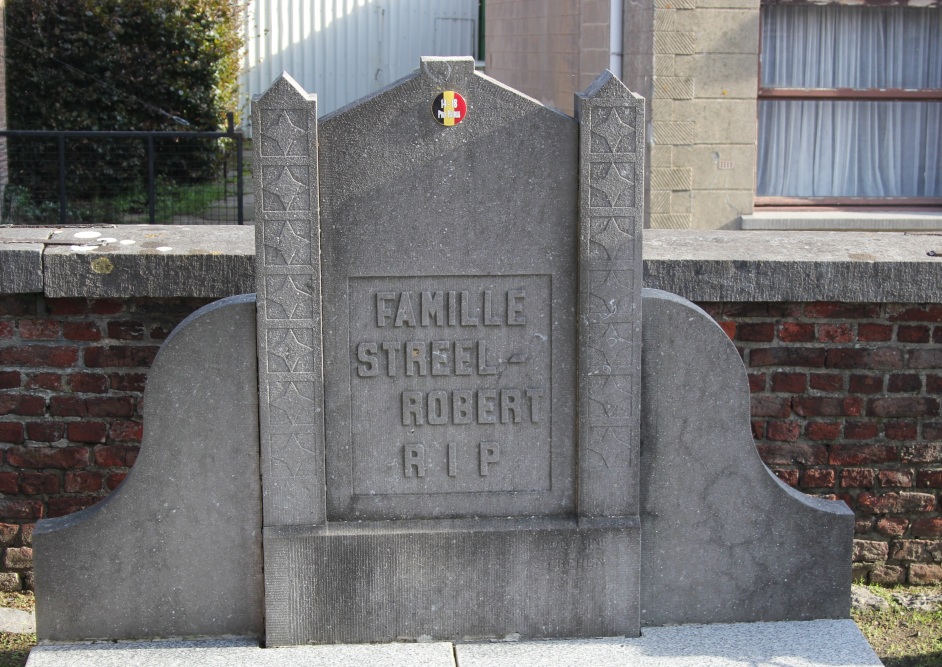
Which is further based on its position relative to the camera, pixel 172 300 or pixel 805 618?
pixel 172 300

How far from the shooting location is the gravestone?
3.45 m

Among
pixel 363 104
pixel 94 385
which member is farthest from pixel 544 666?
pixel 94 385

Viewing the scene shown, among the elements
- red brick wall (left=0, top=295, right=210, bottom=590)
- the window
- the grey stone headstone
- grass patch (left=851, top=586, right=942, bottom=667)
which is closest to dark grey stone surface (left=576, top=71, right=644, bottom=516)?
the grey stone headstone

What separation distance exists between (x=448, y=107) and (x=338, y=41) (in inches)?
465

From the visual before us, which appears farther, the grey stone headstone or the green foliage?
the green foliage

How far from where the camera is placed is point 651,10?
8.86m

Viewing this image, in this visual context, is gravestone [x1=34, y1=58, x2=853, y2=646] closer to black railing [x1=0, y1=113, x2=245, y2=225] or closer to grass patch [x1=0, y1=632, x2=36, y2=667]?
grass patch [x1=0, y1=632, x2=36, y2=667]

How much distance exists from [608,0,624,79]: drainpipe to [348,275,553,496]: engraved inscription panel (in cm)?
599

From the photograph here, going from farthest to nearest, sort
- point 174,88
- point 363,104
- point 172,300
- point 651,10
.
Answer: point 174,88
point 651,10
point 172,300
point 363,104

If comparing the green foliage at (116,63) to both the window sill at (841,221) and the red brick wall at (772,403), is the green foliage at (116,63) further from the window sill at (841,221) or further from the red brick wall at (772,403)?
the red brick wall at (772,403)

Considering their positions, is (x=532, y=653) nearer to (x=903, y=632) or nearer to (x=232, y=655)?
(x=232, y=655)

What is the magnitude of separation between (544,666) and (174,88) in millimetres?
10178

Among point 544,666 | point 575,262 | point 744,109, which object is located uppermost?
point 744,109

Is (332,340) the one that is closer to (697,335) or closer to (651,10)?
(697,335)
